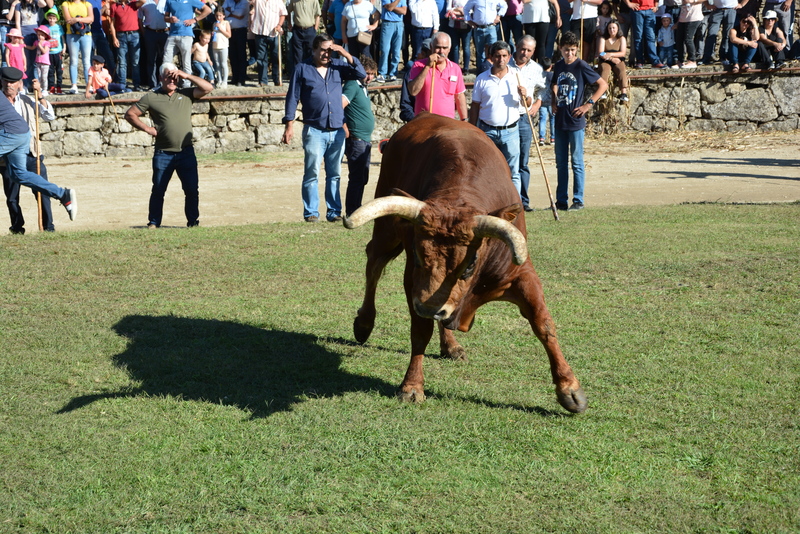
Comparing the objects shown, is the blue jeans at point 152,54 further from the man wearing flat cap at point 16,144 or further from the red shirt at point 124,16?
the man wearing flat cap at point 16,144

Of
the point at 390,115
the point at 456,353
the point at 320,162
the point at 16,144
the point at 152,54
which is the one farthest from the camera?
the point at 390,115

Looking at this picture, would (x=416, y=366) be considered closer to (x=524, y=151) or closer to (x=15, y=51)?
(x=524, y=151)

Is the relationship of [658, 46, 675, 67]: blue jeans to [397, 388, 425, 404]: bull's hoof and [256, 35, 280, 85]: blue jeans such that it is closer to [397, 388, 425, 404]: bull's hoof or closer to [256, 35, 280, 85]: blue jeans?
[256, 35, 280, 85]: blue jeans

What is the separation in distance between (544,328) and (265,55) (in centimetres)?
1476

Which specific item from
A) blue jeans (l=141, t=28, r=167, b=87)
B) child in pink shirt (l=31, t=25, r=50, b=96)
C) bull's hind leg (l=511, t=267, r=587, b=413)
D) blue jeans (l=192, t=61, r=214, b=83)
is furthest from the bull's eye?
child in pink shirt (l=31, t=25, r=50, b=96)

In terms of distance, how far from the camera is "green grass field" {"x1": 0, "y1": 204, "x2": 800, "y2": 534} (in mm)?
3779

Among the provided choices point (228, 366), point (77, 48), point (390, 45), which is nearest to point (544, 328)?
point (228, 366)

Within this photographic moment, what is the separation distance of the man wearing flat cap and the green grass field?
2178 mm

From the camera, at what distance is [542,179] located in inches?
589

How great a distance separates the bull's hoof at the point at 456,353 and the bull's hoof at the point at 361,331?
563 millimetres

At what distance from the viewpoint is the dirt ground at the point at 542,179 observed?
1254cm

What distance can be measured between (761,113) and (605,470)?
18.3 meters

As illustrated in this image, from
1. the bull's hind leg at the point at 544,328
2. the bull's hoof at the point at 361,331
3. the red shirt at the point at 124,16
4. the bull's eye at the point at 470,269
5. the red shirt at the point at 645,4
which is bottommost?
the bull's hoof at the point at 361,331

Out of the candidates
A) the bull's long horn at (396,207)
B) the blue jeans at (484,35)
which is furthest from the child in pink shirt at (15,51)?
the bull's long horn at (396,207)
